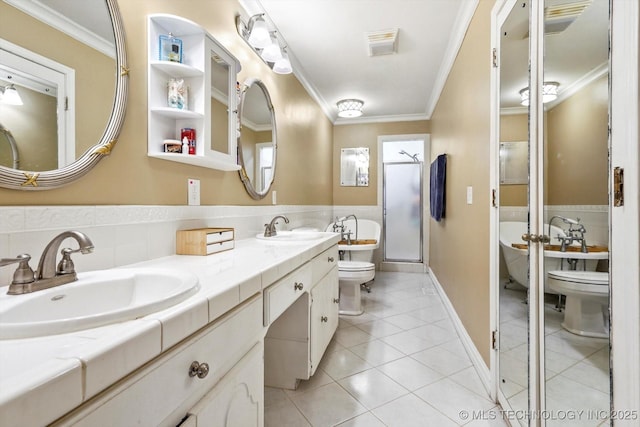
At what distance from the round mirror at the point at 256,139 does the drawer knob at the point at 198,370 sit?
142 centimetres

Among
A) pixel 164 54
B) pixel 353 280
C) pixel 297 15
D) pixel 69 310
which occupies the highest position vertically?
pixel 297 15

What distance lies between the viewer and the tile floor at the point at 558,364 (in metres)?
0.83

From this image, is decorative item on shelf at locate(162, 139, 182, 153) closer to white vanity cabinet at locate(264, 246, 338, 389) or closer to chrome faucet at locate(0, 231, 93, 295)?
chrome faucet at locate(0, 231, 93, 295)

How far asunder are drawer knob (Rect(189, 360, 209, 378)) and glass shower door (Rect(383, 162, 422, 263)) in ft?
14.1

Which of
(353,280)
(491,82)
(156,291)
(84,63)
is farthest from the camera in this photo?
(353,280)

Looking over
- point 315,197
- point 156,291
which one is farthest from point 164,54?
point 315,197

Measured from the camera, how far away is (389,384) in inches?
67.9

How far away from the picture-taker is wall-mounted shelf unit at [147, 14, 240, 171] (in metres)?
1.23

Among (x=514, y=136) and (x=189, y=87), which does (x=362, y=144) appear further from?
(x=189, y=87)

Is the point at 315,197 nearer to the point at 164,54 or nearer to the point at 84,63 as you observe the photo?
the point at 164,54

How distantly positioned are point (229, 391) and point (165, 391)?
27cm

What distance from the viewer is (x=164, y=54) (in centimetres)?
125

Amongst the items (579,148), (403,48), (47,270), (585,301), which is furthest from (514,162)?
(403,48)

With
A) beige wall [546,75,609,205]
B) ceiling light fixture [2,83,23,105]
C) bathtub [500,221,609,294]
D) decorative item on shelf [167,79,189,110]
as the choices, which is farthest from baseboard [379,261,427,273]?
ceiling light fixture [2,83,23,105]
